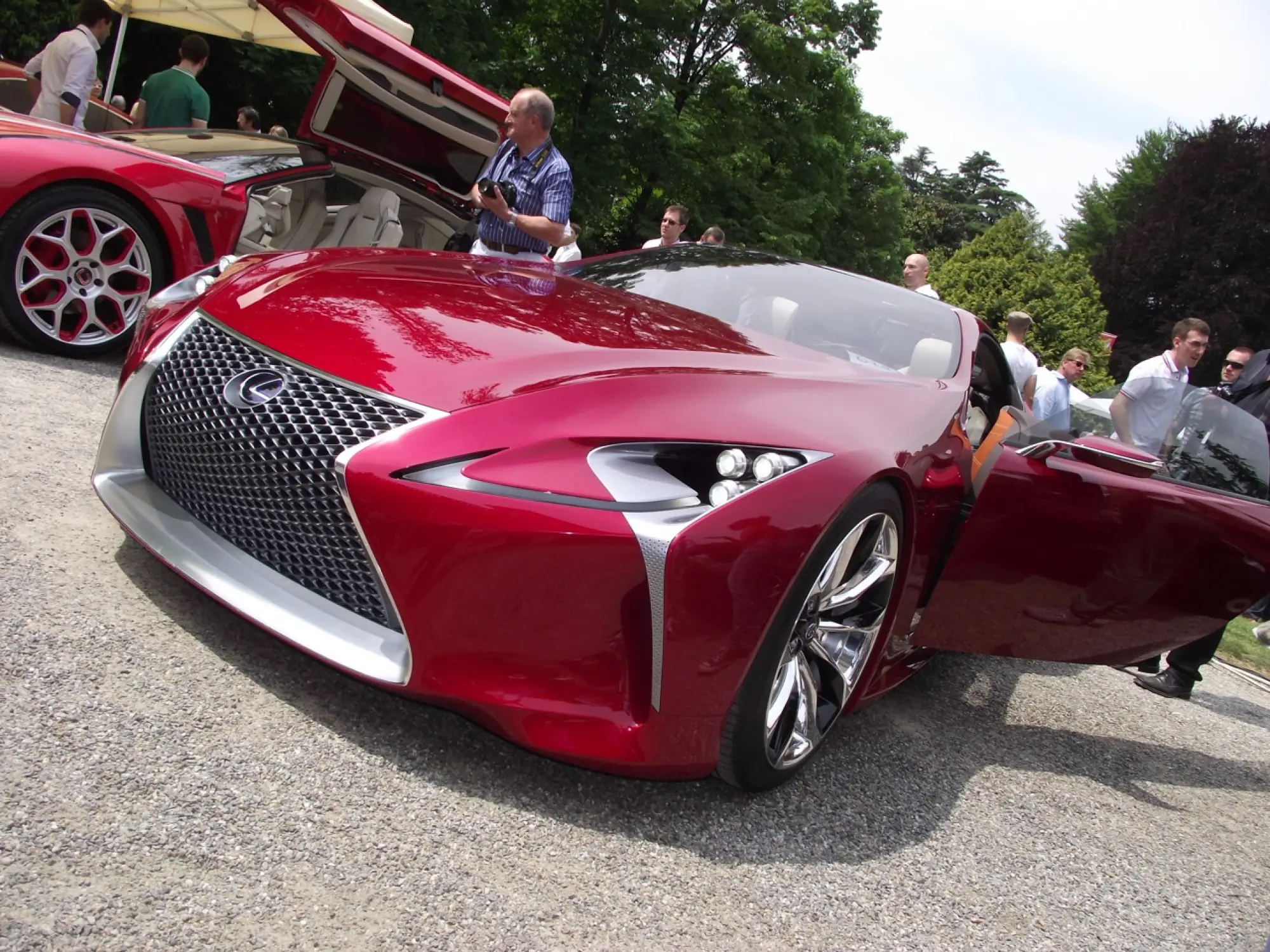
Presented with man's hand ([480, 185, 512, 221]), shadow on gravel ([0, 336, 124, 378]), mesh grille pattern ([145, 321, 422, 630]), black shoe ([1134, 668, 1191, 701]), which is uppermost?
man's hand ([480, 185, 512, 221])

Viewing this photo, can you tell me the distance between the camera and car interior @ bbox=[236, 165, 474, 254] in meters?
5.85

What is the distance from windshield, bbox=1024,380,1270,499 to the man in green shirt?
7.08 metres

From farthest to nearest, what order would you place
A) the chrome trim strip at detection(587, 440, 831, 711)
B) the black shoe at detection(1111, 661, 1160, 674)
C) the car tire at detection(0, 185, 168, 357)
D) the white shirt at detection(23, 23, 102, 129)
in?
the white shirt at detection(23, 23, 102, 129) < the car tire at detection(0, 185, 168, 357) < the black shoe at detection(1111, 661, 1160, 674) < the chrome trim strip at detection(587, 440, 831, 711)

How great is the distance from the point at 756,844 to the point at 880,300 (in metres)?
2.09

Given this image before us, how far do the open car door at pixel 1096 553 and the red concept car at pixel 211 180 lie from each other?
3.40 meters

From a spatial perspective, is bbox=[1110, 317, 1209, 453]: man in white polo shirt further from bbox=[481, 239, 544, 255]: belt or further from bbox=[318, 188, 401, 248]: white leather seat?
bbox=[318, 188, 401, 248]: white leather seat

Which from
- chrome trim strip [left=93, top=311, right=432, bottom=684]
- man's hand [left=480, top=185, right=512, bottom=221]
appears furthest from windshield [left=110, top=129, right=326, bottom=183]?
chrome trim strip [left=93, top=311, right=432, bottom=684]

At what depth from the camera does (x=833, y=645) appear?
2.89m

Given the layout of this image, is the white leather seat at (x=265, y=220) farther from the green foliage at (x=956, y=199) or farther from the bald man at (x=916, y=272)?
the green foliage at (x=956, y=199)

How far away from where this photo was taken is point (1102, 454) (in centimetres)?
315

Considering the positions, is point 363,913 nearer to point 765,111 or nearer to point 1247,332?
point 765,111

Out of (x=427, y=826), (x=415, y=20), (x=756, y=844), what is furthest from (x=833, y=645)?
(x=415, y=20)

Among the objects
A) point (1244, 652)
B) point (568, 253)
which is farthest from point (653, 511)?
point (568, 253)

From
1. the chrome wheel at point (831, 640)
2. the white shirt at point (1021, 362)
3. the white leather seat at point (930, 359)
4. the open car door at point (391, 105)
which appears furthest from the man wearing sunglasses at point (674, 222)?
the chrome wheel at point (831, 640)
